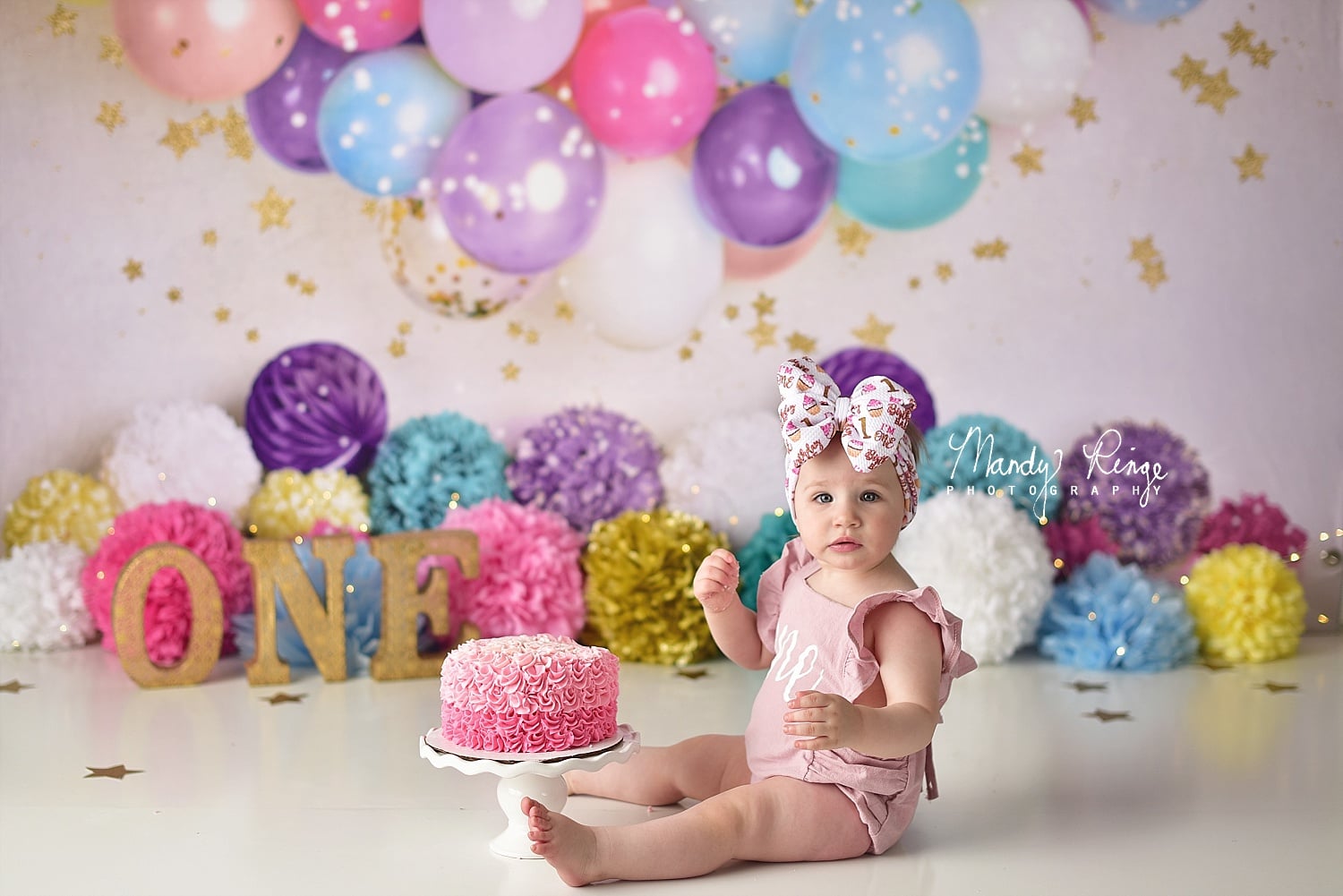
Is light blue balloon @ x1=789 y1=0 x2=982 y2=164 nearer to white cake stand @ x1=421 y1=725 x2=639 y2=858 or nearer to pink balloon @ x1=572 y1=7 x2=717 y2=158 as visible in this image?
pink balloon @ x1=572 y1=7 x2=717 y2=158

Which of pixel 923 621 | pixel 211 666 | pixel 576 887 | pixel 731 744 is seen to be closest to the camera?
pixel 576 887

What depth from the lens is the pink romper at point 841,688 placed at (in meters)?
2.02

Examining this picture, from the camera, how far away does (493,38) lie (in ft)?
11.8

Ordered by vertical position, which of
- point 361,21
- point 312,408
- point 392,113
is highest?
point 361,21

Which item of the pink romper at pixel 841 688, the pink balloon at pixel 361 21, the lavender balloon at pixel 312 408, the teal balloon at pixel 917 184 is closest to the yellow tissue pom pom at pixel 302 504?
the lavender balloon at pixel 312 408

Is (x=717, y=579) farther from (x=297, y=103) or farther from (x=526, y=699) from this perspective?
(x=297, y=103)

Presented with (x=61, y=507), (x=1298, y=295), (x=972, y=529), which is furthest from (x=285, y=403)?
(x=1298, y=295)

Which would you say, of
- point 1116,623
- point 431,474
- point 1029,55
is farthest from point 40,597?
point 1029,55

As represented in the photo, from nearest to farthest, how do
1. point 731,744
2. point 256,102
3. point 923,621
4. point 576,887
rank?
point 576,887 → point 923,621 → point 731,744 → point 256,102

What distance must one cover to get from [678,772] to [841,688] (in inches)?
14.9

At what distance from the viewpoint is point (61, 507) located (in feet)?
12.0

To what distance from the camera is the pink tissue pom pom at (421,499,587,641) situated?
344 centimetres

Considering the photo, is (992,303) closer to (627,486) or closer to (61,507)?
(627,486)

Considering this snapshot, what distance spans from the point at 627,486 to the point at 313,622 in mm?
932
